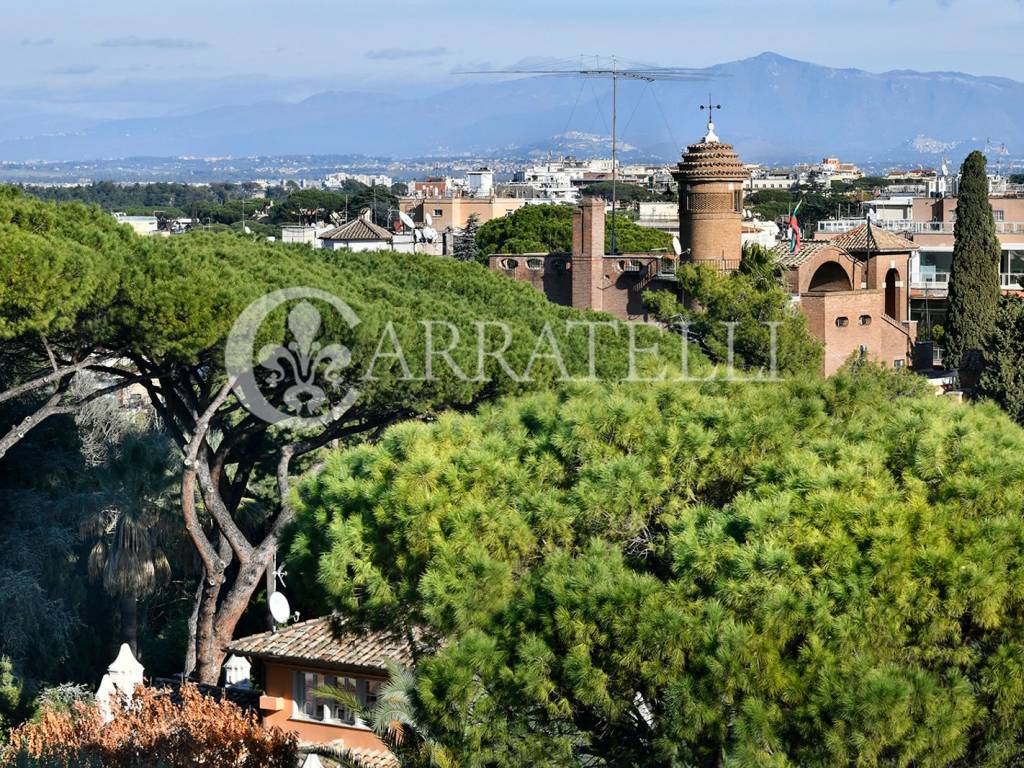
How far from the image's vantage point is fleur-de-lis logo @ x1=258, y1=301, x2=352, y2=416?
53.9 feet

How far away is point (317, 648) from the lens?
44.2 feet

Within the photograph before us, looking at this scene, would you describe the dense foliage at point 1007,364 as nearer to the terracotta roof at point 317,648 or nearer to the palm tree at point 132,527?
the palm tree at point 132,527

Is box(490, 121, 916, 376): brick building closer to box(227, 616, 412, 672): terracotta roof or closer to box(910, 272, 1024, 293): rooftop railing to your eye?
box(910, 272, 1024, 293): rooftop railing

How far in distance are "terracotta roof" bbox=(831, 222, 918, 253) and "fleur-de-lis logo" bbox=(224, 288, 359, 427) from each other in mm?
20115

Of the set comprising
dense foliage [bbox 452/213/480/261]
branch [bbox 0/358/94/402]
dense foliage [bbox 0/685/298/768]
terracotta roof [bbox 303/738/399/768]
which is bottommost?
terracotta roof [bbox 303/738/399/768]

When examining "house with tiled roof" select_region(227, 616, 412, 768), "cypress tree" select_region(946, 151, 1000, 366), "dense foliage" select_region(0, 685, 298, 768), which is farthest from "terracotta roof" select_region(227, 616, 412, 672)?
"cypress tree" select_region(946, 151, 1000, 366)

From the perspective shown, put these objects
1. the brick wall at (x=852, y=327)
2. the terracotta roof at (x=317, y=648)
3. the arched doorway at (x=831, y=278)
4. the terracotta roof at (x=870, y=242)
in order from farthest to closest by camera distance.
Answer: the terracotta roof at (x=870, y=242), the arched doorway at (x=831, y=278), the brick wall at (x=852, y=327), the terracotta roof at (x=317, y=648)

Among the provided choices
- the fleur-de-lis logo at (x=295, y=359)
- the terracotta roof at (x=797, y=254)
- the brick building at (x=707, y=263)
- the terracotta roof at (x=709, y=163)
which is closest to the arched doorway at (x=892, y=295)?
the terracotta roof at (x=797, y=254)

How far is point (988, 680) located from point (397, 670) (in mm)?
3394

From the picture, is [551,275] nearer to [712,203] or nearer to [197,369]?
[712,203]

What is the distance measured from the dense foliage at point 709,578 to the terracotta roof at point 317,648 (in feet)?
7.19

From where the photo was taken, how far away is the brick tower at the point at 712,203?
30.3 m

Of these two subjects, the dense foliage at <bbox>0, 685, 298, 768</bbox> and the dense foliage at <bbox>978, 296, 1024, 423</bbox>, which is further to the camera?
the dense foliage at <bbox>978, 296, 1024, 423</bbox>

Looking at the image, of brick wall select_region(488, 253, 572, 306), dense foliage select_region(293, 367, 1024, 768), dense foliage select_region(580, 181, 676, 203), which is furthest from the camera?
dense foliage select_region(580, 181, 676, 203)
